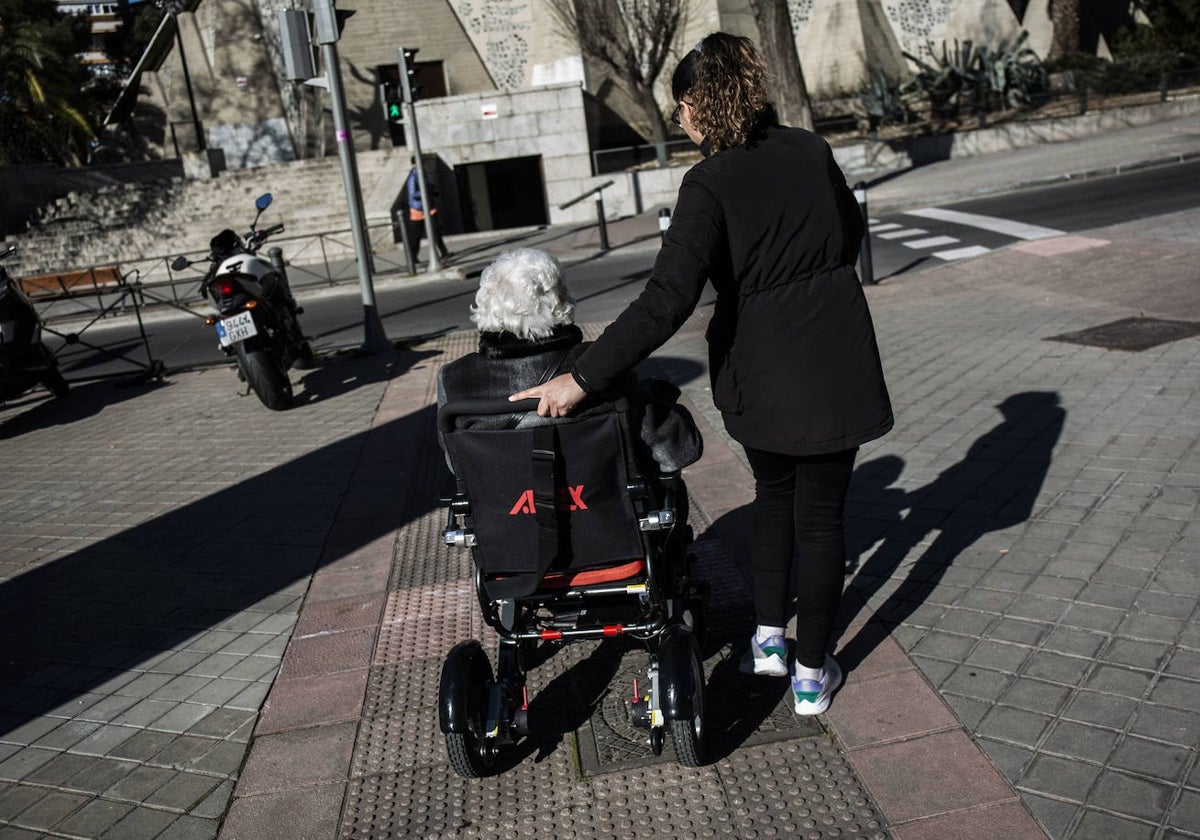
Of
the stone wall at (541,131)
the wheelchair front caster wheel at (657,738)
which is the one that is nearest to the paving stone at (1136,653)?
the wheelchair front caster wheel at (657,738)

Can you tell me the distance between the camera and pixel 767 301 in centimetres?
296

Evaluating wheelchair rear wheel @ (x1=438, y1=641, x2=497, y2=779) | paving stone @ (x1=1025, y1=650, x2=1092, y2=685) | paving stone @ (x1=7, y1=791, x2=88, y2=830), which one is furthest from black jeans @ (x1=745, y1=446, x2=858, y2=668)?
paving stone @ (x1=7, y1=791, x2=88, y2=830)

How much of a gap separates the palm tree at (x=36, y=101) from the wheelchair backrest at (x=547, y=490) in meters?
37.0

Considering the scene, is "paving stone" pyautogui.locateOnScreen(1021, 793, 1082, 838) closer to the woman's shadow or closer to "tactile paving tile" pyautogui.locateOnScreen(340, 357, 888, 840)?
"tactile paving tile" pyautogui.locateOnScreen(340, 357, 888, 840)

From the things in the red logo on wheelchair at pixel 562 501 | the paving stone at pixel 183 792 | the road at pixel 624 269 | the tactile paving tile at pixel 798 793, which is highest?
the red logo on wheelchair at pixel 562 501

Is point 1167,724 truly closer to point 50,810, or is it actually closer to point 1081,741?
point 1081,741

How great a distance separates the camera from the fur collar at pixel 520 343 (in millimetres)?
3057

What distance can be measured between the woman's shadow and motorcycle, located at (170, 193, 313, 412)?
497cm

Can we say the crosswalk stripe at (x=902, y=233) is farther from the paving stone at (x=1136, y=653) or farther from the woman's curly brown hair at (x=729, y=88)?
the woman's curly brown hair at (x=729, y=88)

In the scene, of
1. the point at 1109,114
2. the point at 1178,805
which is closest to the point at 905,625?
the point at 1178,805

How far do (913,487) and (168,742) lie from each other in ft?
11.3

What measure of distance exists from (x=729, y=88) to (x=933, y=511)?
2650 millimetres

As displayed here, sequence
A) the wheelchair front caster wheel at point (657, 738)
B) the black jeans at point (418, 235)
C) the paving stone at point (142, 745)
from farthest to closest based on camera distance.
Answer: the black jeans at point (418, 235), the paving stone at point (142, 745), the wheelchair front caster wheel at point (657, 738)

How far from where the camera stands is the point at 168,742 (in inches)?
144
